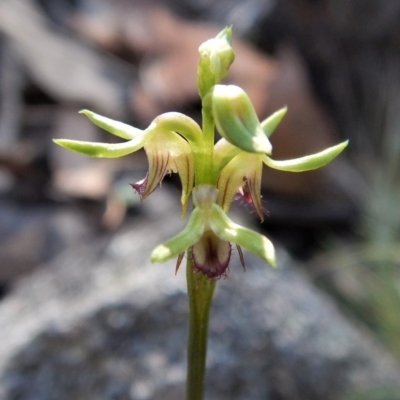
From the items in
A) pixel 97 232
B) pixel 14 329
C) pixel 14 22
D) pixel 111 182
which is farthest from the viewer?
pixel 14 22

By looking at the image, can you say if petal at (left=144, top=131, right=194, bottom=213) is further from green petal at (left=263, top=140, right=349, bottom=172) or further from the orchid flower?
green petal at (left=263, top=140, right=349, bottom=172)

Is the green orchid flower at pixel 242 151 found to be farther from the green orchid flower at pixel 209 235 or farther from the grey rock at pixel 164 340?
the grey rock at pixel 164 340

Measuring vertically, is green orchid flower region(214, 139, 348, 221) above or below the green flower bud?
below

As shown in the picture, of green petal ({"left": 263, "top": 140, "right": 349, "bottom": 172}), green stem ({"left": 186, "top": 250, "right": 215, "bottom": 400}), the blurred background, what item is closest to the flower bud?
green petal ({"left": 263, "top": 140, "right": 349, "bottom": 172})

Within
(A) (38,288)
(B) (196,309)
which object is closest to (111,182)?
(A) (38,288)

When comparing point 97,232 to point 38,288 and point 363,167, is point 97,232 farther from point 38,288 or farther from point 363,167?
point 363,167

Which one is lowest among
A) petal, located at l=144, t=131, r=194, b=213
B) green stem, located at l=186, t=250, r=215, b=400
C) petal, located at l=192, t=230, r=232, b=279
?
green stem, located at l=186, t=250, r=215, b=400

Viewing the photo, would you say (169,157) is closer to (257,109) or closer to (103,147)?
(103,147)

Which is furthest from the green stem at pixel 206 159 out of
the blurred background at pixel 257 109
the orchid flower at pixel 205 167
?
the blurred background at pixel 257 109
